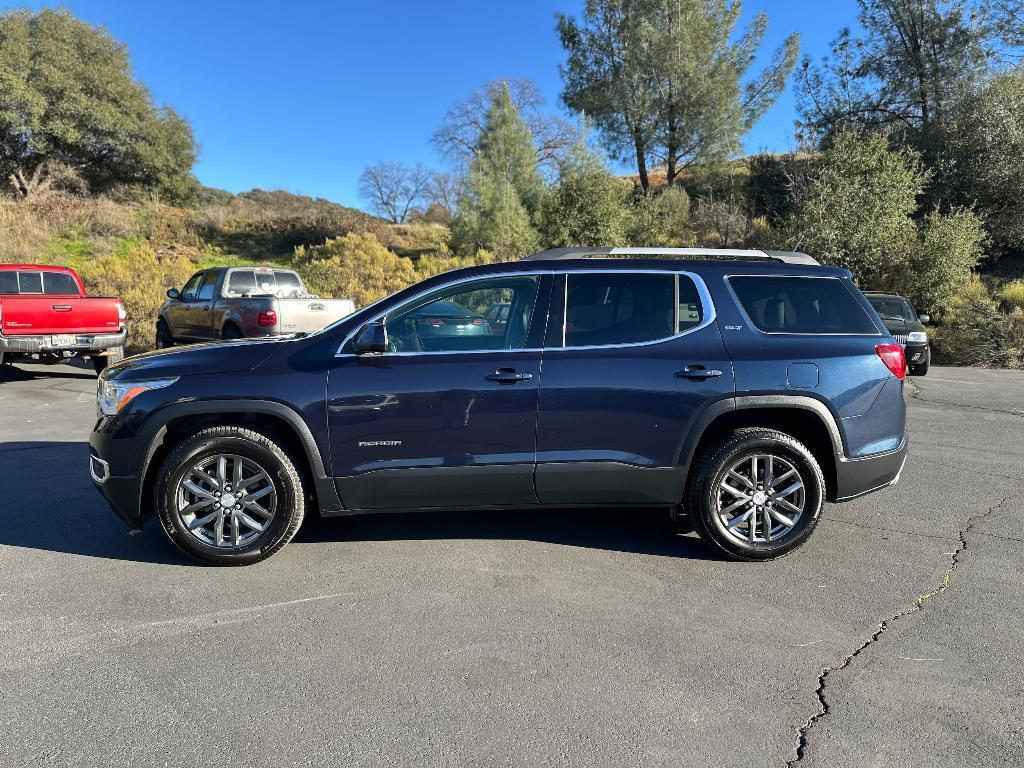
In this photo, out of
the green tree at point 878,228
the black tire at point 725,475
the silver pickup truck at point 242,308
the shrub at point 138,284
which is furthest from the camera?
the green tree at point 878,228

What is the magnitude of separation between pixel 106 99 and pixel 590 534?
113 feet

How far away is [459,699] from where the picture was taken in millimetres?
2824

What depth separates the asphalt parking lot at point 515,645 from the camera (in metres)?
2.58

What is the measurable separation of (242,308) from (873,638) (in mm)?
10158

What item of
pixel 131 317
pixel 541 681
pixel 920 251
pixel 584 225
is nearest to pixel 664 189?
pixel 584 225

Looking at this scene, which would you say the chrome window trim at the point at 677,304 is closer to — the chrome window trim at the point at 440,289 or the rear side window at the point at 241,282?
the chrome window trim at the point at 440,289

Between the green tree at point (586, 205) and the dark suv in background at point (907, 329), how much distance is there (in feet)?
33.7

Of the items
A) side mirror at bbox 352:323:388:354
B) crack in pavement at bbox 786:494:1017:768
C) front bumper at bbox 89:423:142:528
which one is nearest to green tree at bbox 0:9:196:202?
front bumper at bbox 89:423:142:528

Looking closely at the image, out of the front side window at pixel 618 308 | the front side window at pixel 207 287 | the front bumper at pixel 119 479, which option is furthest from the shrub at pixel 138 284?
the front side window at pixel 618 308

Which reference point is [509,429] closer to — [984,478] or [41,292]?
[984,478]

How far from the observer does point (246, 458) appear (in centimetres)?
409

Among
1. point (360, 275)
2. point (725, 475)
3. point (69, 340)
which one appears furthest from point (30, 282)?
point (725, 475)

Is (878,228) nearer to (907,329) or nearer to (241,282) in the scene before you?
(907,329)

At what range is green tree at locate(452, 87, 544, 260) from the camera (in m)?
24.4
